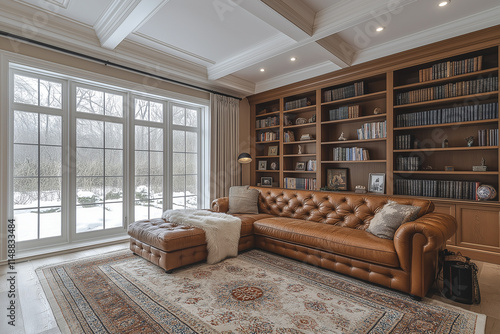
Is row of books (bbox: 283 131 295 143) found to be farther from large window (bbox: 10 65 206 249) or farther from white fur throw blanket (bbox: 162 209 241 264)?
white fur throw blanket (bbox: 162 209 241 264)

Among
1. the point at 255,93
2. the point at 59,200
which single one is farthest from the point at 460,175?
the point at 59,200

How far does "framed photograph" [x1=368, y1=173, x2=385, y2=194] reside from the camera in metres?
3.99

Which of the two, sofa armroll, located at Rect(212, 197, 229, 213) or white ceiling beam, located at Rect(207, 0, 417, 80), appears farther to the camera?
sofa armroll, located at Rect(212, 197, 229, 213)

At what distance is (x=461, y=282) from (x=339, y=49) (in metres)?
3.14

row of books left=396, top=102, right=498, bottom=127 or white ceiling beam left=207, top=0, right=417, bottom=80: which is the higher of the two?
white ceiling beam left=207, top=0, right=417, bottom=80

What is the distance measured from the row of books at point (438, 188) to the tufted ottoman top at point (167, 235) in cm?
291

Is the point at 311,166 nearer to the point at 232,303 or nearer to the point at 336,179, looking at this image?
the point at 336,179

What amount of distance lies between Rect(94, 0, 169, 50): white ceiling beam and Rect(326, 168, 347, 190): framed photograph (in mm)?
3575

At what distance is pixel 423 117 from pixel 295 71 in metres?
2.19

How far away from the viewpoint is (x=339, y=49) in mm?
3785

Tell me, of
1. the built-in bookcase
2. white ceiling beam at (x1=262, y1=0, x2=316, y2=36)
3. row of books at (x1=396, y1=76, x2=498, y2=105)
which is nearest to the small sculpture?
the built-in bookcase

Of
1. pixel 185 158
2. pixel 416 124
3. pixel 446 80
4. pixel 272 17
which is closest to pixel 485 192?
pixel 416 124

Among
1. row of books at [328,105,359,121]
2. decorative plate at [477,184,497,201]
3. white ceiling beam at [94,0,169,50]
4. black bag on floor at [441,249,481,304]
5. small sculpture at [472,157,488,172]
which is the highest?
white ceiling beam at [94,0,169,50]

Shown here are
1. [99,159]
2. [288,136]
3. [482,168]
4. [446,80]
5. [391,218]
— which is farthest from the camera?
[288,136]
